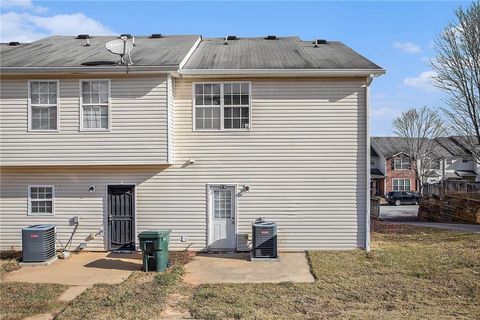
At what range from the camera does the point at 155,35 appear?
52.9ft

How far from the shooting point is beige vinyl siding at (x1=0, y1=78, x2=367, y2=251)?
38.3 ft

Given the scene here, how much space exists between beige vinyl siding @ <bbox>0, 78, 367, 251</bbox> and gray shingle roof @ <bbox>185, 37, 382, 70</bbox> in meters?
0.53

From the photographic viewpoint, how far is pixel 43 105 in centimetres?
1119

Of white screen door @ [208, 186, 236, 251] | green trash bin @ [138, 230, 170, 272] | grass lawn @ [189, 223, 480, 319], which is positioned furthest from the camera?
white screen door @ [208, 186, 236, 251]

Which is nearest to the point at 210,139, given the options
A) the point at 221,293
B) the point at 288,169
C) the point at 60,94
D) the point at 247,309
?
the point at 288,169

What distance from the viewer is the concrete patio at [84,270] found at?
9125mm

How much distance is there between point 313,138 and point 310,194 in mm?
1585

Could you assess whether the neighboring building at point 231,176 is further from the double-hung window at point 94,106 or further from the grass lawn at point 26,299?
the grass lawn at point 26,299

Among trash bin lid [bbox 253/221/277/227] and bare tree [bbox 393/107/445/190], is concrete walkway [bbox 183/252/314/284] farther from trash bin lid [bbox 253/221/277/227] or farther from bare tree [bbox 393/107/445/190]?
bare tree [bbox 393/107/445/190]

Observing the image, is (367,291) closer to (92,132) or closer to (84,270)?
(84,270)

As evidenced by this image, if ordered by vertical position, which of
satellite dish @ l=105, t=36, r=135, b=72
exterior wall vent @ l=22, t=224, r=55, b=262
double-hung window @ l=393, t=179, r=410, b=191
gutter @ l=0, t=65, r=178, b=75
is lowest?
double-hung window @ l=393, t=179, r=410, b=191

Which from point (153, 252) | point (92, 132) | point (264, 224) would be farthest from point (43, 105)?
point (264, 224)

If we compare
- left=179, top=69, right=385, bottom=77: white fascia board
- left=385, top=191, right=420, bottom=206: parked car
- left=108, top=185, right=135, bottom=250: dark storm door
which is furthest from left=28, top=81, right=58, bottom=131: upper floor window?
left=385, top=191, right=420, bottom=206: parked car

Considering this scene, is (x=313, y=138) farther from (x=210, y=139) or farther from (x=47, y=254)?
(x=47, y=254)
